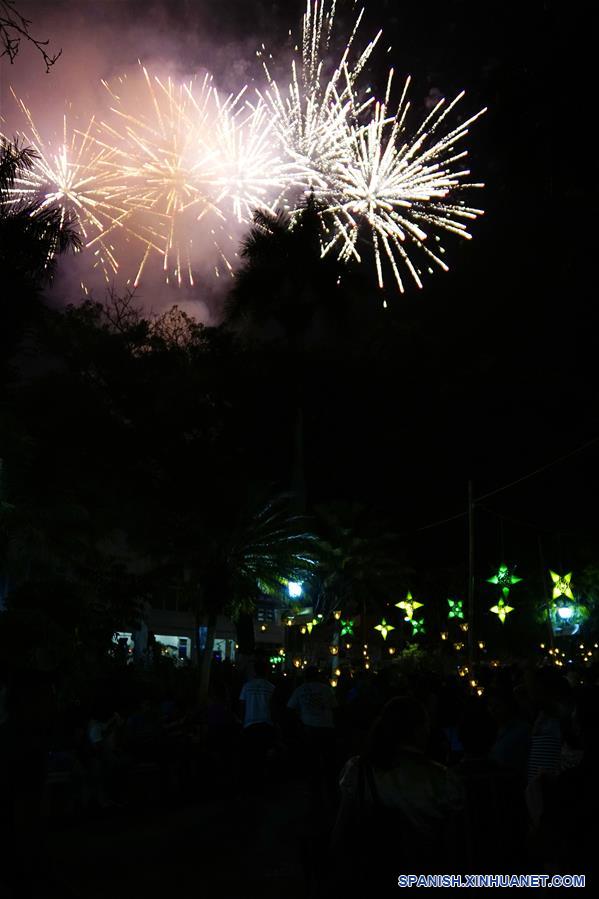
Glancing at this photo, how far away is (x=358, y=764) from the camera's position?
3523mm

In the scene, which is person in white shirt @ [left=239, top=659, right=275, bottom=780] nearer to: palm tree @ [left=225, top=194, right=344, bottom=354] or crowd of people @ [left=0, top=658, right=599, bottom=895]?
crowd of people @ [left=0, top=658, right=599, bottom=895]

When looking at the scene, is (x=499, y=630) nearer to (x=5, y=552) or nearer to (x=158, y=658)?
(x=158, y=658)

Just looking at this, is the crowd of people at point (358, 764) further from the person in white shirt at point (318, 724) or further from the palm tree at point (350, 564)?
the palm tree at point (350, 564)

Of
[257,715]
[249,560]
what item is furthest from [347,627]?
[257,715]

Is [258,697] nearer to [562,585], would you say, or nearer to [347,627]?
[562,585]

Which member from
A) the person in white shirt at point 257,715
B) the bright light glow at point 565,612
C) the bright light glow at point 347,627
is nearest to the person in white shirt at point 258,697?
the person in white shirt at point 257,715

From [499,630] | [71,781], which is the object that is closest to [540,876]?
[71,781]

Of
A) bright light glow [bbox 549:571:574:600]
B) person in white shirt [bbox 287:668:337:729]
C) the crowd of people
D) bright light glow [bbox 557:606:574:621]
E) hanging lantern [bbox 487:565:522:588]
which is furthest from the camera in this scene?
bright light glow [bbox 557:606:574:621]

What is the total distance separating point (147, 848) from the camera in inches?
330

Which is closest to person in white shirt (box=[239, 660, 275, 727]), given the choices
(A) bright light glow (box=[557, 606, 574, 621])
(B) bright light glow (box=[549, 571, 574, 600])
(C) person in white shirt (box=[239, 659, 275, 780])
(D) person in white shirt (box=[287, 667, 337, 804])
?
(C) person in white shirt (box=[239, 659, 275, 780])

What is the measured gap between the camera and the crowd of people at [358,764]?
11.0 ft

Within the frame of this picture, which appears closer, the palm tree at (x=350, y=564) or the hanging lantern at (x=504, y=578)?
the hanging lantern at (x=504, y=578)

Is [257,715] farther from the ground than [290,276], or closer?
closer

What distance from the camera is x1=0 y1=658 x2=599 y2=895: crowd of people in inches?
132
